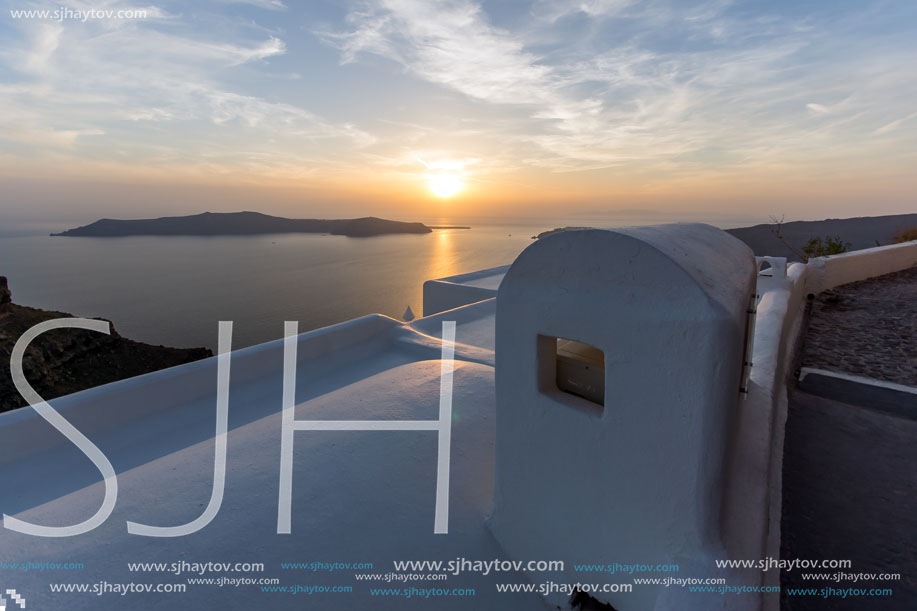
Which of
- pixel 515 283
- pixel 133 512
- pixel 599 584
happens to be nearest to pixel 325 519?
pixel 133 512

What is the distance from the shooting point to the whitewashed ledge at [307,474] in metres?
2.66

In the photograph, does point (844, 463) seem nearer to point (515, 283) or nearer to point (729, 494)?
point (729, 494)

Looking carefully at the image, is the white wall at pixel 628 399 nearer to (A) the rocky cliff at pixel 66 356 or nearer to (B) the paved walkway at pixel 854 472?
(B) the paved walkway at pixel 854 472

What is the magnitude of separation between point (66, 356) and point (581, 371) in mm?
36272

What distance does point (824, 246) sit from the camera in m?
11.9

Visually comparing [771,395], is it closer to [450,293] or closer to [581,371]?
[581,371]

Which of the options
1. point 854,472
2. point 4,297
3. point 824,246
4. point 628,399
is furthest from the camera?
point 4,297

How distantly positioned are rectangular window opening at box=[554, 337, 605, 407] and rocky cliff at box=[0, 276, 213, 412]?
30.1 m

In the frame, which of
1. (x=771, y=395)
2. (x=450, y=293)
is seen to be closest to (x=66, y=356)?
(x=450, y=293)

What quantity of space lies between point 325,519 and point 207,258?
258 ft

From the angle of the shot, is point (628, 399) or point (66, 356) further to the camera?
point (66, 356)

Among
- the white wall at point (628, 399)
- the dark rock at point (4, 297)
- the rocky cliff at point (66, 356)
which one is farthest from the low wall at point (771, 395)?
the dark rock at point (4, 297)

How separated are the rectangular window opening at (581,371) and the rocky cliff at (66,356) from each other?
3008 centimetres

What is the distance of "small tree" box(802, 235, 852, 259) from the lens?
37.9ft
